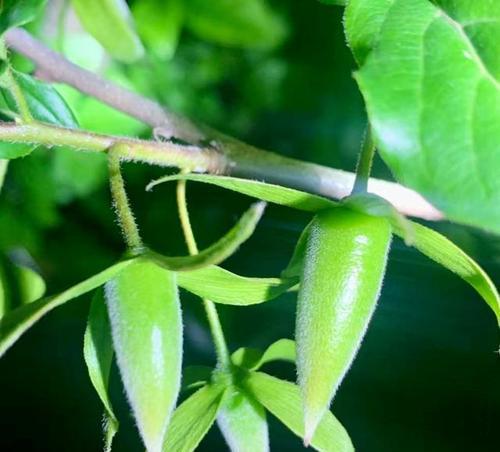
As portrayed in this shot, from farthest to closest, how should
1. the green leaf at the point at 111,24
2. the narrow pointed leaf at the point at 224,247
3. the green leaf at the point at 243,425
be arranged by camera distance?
the green leaf at the point at 111,24 < the green leaf at the point at 243,425 < the narrow pointed leaf at the point at 224,247

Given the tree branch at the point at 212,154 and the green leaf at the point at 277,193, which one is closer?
the green leaf at the point at 277,193

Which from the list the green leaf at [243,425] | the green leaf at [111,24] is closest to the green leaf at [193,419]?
the green leaf at [243,425]

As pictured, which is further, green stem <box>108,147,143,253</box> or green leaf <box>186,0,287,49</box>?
green leaf <box>186,0,287,49</box>

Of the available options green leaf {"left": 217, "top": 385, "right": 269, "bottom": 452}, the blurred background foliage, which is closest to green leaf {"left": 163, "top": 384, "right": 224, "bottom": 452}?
green leaf {"left": 217, "top": 385, "right": 269, "bottom": 452}

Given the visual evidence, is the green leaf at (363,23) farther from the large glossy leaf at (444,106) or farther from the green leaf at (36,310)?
the green leaf at (36,310)

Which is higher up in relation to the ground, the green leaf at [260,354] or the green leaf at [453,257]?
the green leaf at [453,257]

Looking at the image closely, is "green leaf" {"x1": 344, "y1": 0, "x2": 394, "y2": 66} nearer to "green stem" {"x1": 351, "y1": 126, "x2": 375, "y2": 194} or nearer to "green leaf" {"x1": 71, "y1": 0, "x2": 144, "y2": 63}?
"green stem" {"x1": 351, "y1": 126, "x2": 375, "y2": 194}

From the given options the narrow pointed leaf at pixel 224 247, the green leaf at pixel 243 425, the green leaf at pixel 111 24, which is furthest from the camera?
the green leaf at pixel 111 24
